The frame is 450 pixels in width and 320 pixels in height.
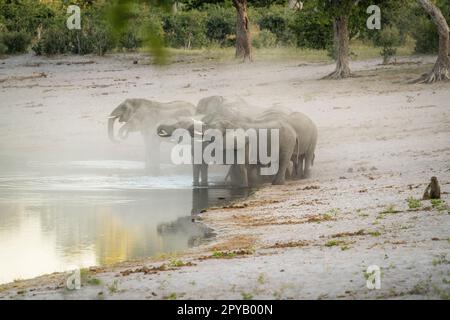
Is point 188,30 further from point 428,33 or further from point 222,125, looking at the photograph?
point 222,125

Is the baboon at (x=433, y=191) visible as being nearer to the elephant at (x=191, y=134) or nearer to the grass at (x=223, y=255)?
the grass at (x=223, y=255)

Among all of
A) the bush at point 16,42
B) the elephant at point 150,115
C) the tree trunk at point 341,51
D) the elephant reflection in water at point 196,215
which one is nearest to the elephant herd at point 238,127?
the elephant at point 150,115

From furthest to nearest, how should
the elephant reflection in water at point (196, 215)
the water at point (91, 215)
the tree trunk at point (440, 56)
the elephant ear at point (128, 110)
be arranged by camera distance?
the tree trunk at point (440, 56)
the elephant ear at point (128, 110)
the elephant reflection in water at point (196, 215)
the water at point (91, 215)

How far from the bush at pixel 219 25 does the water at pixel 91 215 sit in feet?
86.3

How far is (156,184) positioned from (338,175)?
2.86 meters

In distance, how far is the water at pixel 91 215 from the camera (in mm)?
11914

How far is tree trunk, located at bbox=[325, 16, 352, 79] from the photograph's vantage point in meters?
30.1

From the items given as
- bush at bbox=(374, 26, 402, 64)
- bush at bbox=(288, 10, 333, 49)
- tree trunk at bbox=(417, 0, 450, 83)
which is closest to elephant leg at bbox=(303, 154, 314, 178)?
tree trunk at bbox=(417, 0, 450, 83)

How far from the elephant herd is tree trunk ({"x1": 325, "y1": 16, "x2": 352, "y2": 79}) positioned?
416 inches

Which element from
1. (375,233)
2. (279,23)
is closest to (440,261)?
(375,233)

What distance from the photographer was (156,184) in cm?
1783

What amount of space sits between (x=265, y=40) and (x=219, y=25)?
7.27 ft
